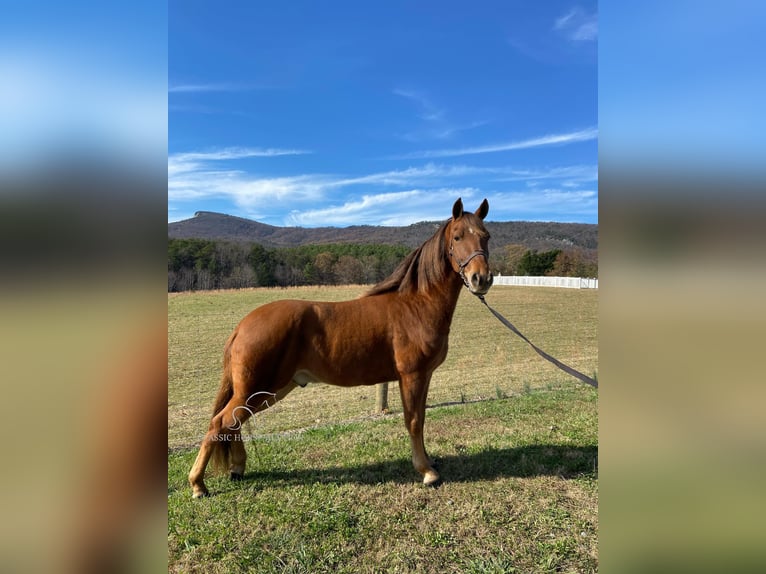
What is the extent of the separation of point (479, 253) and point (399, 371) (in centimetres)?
133

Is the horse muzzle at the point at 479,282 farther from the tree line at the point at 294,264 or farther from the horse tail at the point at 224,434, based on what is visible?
the tree line at the point at 294,264

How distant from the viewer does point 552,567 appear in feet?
8.50

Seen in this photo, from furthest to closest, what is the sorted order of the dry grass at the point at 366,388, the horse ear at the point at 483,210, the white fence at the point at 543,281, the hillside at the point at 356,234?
the white fence at the point at 543,281
the hillside at the point at 356,234
the dry grass at the point at 366,388
the horse ear at the point at 483,210

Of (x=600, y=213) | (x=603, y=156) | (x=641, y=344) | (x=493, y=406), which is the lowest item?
(x=493, y=406)

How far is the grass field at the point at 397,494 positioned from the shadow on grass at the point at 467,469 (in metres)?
0.01

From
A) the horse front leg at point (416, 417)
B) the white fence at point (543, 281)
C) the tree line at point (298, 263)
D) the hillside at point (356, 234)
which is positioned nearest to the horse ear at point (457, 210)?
the horse front leg at point (416, 417)

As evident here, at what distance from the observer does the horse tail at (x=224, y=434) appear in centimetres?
333

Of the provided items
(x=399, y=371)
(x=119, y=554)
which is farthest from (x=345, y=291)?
(x=119, y=554)

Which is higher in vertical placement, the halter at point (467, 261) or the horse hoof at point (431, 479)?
the halter at point (467, 261)

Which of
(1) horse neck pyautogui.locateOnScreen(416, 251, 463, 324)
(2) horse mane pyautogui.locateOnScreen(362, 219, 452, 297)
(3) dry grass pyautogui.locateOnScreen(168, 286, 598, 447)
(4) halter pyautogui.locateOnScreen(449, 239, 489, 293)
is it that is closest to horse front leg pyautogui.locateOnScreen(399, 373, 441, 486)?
(1) horse neck pyautogui.locateOnScreen(416, 251, 463, 324)

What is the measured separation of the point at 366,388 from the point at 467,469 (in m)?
5.92

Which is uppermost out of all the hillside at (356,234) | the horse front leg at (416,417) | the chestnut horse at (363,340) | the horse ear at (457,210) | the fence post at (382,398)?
the hillside at (356,234)

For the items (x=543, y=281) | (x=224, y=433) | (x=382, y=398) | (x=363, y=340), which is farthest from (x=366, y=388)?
(x=543, y=281)

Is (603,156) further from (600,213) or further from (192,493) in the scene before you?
(192,493)
